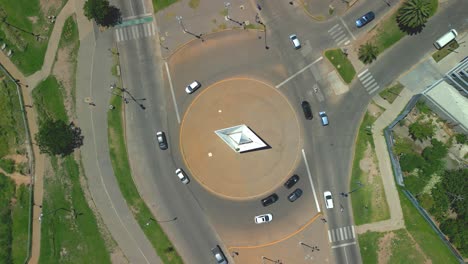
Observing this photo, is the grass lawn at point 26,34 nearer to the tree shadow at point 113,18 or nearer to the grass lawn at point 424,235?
the tree shadow at point 113,18

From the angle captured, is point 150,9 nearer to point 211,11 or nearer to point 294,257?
point 211,11

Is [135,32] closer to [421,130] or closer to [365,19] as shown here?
[365,19]

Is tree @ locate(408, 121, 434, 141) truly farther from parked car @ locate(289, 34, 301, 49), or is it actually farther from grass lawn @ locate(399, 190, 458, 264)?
parked car @ locate(289, 34, 301, 49)

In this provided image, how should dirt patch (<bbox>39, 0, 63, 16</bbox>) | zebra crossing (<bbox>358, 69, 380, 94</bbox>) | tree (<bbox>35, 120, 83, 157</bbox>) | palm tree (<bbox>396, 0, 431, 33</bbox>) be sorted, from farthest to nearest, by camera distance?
dirt patch (<bbox>39, 0, 63, 16</bbox>) < zebra crossing (<bbox>358, 69, 380, 94</bbox>) < palm tree (<bbox>396, 0, 431, 33</bbox>) < tree (<bbox>35, 120, 83, 157</bbox>)

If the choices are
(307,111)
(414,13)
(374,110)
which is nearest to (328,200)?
(307,111)

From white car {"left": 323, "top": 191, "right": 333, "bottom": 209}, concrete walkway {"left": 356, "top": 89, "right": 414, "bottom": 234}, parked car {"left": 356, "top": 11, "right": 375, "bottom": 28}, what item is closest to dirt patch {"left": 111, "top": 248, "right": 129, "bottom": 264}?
white car {"left": 323, "top": 191, "right": 333, "bottom": 209}
